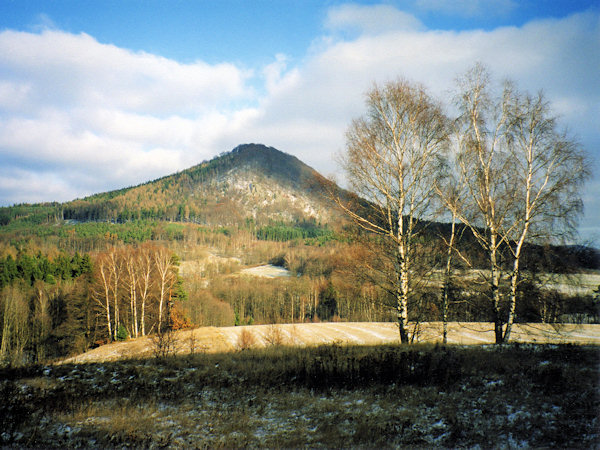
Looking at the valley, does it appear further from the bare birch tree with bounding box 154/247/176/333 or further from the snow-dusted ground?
the snow-dusted ground

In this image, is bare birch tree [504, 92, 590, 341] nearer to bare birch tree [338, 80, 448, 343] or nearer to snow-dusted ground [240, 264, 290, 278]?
bare birch tree [338, 80, 448, 343]

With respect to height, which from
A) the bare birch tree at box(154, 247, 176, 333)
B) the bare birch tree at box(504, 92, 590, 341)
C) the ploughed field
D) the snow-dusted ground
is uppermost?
the bare birch tree at box(504, 92, 590, 341)

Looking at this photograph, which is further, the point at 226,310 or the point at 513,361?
the point at 226,310

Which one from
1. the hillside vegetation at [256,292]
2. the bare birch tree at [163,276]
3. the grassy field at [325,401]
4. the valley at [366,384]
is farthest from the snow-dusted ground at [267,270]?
the grassy field at [325,401]

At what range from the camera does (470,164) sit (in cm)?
1392

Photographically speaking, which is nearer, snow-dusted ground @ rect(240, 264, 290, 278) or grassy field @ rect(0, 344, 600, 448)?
grassy field @ rect(0, 344, 600, 448)

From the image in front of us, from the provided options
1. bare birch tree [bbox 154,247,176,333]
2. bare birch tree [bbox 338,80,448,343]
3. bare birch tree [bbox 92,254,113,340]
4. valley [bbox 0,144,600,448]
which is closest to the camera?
valley [bbox 0,144,600,448]

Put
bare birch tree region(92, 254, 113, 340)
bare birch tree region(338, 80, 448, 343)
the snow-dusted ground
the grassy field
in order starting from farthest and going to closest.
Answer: the snow-dusted ground, bare birch tree region(92, 254, 113, 340), bare birch tree region(338, 80, 448, 343), the grassy field

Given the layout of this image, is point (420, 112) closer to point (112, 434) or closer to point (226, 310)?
point (112, 434)

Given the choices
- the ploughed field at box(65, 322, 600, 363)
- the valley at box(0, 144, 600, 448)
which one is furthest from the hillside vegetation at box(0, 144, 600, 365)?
the ploughed field at box(65, 322, 600, 363)

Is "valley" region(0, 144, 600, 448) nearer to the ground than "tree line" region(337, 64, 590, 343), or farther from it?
nearer to the ground

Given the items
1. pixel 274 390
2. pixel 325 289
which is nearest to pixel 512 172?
pixel 274 390

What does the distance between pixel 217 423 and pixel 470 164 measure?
14.1m

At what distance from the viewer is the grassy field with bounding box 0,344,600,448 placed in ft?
18.7
